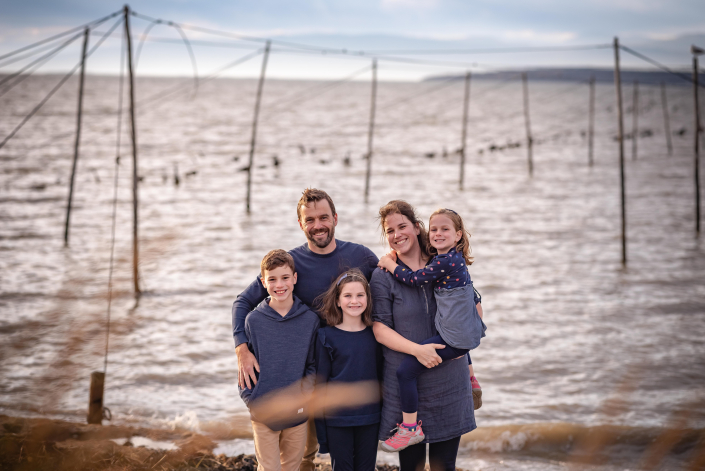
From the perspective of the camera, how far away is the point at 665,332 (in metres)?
9.07

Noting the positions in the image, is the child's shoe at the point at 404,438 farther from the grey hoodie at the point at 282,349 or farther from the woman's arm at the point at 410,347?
the grey hoodie at the point at 282,349

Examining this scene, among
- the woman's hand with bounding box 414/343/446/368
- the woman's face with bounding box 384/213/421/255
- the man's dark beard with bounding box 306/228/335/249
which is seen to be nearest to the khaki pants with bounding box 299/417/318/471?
the woman's hand with bounding box 414/343/446/368

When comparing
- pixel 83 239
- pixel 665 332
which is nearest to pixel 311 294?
pixel 665 332

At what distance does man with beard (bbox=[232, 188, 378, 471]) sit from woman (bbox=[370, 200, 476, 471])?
0.33 m

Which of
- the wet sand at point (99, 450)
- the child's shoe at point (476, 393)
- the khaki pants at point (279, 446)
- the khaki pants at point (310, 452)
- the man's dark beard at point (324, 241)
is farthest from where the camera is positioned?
the wet sand at point (99, 450)

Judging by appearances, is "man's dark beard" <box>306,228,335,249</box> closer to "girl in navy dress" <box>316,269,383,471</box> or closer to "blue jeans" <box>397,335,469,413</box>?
"girl in navy dress" <box>316,269,383,471</box>

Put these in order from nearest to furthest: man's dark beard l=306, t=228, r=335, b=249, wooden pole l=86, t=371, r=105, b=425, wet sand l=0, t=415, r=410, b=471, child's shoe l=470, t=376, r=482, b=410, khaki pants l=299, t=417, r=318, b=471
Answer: man's dark beard l=306, t=228, r=335, b=249 < child's shoe l=470, t=376, r=482, b=410 < khaki pants l=299, t=417, r=318, b=471 < wet sand l=0, t=415, r=410, b=471 < wooden pole l=86, t=371, r=105, b=425

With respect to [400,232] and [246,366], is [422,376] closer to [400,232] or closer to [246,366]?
[400,232]

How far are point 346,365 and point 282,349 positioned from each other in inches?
16.3

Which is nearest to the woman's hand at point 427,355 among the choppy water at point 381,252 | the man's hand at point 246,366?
the man's hand at point 246,366

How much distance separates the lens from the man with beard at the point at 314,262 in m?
3.53

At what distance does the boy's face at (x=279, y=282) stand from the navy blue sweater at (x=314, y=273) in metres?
0.23

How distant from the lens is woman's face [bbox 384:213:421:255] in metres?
3.38

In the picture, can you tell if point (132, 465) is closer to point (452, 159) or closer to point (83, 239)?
point (83, 239)
